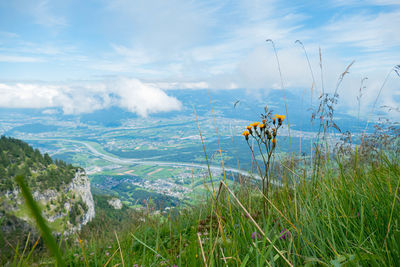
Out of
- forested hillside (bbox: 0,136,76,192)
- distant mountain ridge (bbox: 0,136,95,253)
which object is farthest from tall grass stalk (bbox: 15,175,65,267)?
forested hillside (bbox: 0,136,76,192)

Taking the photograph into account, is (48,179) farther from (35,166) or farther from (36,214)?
(36,214)

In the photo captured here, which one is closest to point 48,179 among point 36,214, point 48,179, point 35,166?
point 48,179

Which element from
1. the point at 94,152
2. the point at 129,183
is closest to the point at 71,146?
the point at 94,152

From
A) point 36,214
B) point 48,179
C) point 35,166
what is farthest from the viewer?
point 35,166

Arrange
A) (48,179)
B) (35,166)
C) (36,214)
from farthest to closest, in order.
Answer: (35,166) < (48,179) < (36,214)

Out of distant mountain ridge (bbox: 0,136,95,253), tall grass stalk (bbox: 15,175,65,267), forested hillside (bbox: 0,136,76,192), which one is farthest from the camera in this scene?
forested hillside (bbox: 0,136,76,192)

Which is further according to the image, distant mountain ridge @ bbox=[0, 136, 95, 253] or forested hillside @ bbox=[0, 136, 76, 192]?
forested hillside @ bbox=[0, 136, 76, 192]

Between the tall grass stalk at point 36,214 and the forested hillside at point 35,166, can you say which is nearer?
the tall grass stalk at point 36,214

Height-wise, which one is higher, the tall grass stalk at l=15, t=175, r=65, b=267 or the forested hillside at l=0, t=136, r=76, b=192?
the tall grass stalk at l=15, t=175, r=65, b=267

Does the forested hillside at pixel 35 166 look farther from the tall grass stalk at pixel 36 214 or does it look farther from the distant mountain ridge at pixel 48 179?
the tall grass stalk at pixel 36 214

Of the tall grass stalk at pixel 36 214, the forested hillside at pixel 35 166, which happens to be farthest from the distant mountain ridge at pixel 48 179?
the tall grass stalk at pixel 36 214

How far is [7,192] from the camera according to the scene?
45.4 m

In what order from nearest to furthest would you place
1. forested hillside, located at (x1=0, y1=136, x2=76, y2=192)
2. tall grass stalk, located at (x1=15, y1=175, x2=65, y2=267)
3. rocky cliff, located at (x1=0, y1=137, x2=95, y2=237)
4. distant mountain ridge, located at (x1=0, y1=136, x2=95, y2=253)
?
1. tall grass stalk, located at (x1=15, y1=175, x2=65, y2=267)
2. distant mountain ridge, located at (x1=0, y1=136, x2=95, y2=253)
3. rocky cliff, located at (x1=0, y1=137, x2=95, y2=237)
4. forested hillside, located at (x1=0, y1=136, x2=76, y2=192)

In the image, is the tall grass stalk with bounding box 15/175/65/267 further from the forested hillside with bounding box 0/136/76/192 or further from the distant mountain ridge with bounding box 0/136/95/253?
the forested hillside with bounding box 0/136/76/192
